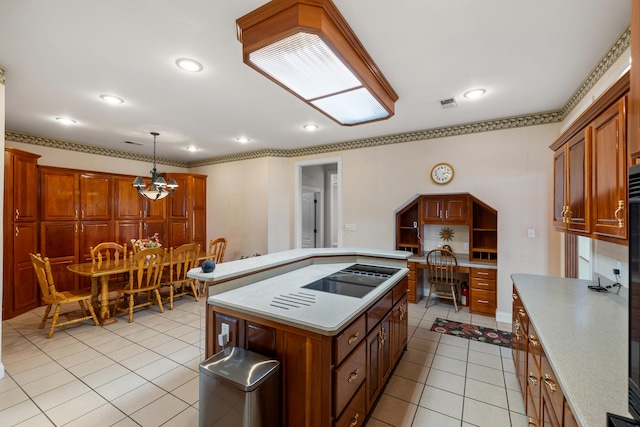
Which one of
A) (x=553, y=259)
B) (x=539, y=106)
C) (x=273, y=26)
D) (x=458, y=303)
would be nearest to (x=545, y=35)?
(x=539, y=106)

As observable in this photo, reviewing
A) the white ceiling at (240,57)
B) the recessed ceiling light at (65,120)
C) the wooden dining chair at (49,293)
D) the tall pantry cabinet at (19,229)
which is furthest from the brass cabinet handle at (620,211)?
the tall pantry cabinet at (19,229)

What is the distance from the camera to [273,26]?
1.56m

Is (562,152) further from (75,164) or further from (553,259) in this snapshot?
(75,164)

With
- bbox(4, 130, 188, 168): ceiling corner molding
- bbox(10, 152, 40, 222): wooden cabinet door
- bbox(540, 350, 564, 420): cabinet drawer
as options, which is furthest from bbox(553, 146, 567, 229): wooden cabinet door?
bbox(4, 130, 188, 168): ceiling corner molding

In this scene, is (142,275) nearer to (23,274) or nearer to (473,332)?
(23,274)

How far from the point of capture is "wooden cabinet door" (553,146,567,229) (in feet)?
7.11

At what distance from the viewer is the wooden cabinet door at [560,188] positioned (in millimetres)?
2167

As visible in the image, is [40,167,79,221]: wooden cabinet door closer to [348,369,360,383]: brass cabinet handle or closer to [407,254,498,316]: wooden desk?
[348,369,360,383]: brass cabinet handle

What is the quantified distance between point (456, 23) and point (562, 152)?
142 centimetres

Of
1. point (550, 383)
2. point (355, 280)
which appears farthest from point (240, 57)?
point (550, 383)

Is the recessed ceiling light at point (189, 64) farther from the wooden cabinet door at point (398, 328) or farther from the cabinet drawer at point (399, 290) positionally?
the wooden cabinet door at point (398, 328)

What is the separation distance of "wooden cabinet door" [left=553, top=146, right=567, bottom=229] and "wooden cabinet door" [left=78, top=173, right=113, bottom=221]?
650cm

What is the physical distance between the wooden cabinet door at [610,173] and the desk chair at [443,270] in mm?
2351

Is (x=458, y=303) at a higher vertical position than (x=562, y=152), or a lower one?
lower
